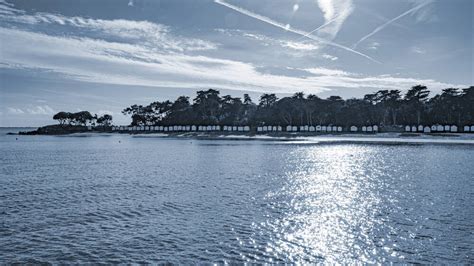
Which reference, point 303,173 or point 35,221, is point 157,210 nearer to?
point 35,221

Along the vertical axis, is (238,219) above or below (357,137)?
below

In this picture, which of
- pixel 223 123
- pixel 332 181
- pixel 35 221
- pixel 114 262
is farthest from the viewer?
pixel 223 123

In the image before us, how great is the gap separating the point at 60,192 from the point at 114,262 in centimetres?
1551

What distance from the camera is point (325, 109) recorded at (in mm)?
143875

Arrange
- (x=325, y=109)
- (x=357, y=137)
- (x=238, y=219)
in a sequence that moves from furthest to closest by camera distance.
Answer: (x=325, y=109)
(x=357, y=137)
(x=238, y=219)

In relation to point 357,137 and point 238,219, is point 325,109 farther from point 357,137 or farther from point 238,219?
point 238,219

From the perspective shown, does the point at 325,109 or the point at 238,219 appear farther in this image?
the point at 325,109

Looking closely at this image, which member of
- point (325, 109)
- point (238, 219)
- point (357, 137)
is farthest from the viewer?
point (325, 109)

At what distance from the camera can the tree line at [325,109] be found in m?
124

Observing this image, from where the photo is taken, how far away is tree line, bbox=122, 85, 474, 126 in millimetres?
123562

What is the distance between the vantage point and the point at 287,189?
26781mm

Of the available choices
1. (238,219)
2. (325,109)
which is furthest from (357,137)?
(238,219)

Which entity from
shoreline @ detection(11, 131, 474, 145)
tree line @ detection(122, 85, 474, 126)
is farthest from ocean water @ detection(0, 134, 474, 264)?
tree line @ detection(122, 85, 474, 126)

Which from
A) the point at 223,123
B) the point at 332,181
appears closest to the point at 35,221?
the point at 332,181
